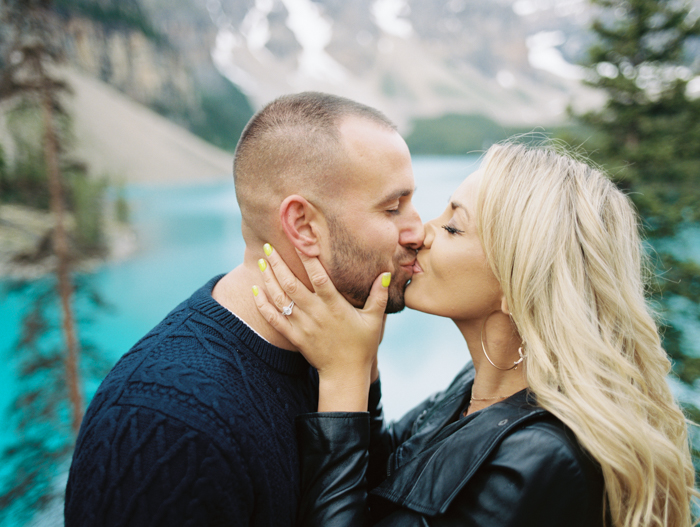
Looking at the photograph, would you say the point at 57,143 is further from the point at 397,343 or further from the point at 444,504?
the point at 397,343

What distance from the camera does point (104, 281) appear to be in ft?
23.5

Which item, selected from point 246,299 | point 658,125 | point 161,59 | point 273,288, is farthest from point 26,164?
point 658,125

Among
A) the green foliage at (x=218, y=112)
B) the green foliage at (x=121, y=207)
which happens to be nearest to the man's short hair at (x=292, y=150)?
the green foliage at (x=121, y=207)

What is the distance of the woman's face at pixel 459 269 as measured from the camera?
5.96ft

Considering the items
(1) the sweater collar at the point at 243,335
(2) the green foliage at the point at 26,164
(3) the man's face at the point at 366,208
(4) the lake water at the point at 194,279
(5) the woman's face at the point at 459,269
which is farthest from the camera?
(4) the lake water at the point at 194,279

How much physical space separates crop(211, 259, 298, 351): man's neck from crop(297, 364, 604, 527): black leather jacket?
13.4 inches

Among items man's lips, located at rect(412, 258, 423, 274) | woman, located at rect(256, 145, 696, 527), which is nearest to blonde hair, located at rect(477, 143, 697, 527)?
woman, located at rect(256, 145, 696, 527)

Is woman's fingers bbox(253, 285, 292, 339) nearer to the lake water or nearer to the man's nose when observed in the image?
the man's nose

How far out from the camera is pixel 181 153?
985 cm

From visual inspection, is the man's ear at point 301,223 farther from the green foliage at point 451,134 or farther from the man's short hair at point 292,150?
the green foliage at point 451,134

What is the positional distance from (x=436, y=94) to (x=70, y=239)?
11.3 metres

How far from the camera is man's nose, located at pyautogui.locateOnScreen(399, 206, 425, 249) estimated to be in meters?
1.91

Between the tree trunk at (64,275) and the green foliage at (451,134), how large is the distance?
864cm

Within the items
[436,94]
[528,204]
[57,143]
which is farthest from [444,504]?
[436,94]
